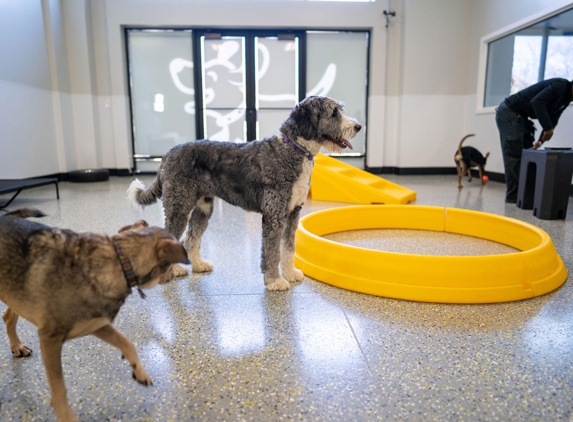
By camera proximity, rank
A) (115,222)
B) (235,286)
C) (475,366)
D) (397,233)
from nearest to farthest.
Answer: (475,366)
(235,286)
(397,233)
(115,222)

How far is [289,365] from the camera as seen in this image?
5.43ft

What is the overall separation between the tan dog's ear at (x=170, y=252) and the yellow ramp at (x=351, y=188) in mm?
4000

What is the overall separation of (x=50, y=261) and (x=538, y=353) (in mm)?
1938

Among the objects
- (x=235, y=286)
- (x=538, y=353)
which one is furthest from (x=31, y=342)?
(x=538, y=353)

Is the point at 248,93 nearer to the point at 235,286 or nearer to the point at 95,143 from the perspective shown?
the point at 95,143

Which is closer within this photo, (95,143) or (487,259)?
(487,259)

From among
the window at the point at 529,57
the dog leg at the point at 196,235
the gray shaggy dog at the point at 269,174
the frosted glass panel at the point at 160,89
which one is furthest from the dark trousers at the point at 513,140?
the frosted glass panel at the point at 160,89

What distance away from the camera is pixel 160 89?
862 centimetres

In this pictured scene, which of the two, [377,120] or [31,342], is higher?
[377,120]

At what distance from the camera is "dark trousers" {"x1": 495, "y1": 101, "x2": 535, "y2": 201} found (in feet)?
17.3

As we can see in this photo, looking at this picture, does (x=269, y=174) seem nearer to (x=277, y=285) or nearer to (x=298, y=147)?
(x=298, y=147)

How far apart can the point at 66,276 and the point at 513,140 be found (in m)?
5.56

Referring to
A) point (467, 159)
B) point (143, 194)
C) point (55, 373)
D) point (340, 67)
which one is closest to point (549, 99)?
point (467, 159)

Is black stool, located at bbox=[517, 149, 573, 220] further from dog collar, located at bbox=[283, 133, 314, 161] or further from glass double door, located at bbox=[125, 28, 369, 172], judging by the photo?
glass double door, located at bbox=[125, 28, 369, 172]
